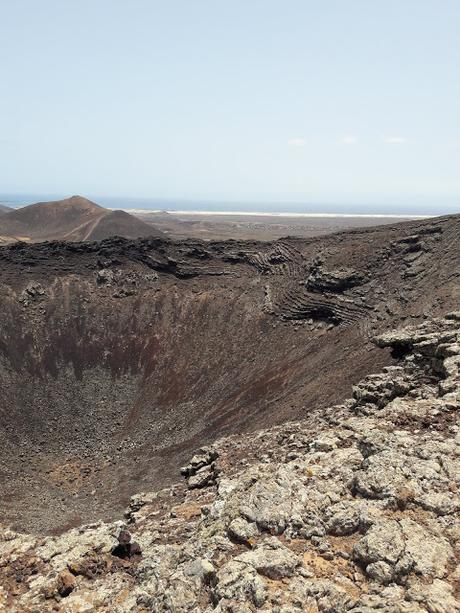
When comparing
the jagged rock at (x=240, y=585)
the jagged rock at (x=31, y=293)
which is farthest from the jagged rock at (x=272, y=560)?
the jagged rock at (x=31, y=293)

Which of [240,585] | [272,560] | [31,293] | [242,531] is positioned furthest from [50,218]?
[240,585]

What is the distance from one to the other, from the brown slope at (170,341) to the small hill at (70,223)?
78774 millimetres

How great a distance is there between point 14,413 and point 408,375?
3539 cm

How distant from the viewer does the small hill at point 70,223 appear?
137500 mm

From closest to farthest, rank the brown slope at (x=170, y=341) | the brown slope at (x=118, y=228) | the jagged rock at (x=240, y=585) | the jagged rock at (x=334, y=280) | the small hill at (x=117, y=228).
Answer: the jagged rock at (x=240, y=585)
the brown slope at (x=170, y=341)
the jagged rock at (x=334, y=280)
the brown slope at (x=118, y=228)
the small hill at (x=117, y=228)

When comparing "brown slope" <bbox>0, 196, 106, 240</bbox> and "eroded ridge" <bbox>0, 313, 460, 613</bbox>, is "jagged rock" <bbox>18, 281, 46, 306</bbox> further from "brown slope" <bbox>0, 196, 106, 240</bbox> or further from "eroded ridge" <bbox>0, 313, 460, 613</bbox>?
"brown slope" <bbox>0, 196, 106, 240</bbox>

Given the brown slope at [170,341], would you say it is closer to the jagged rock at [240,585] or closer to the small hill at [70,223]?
the jagged rock at [240,585]

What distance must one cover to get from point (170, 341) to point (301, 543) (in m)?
39.4

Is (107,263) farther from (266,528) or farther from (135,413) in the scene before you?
(266,528)

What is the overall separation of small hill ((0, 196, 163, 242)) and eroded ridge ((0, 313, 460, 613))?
4831 inches

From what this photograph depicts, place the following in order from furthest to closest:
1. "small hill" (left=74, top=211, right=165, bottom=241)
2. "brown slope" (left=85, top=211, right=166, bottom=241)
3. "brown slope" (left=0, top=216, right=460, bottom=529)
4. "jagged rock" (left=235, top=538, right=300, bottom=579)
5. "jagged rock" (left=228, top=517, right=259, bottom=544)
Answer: "small hill" (left=74, top=211, right=165, bottom=241)
"brown slope" (left=85, top=211, right=166, bottom=241)
"brown slope" (left=0, top=216, right=460, bottom=529)
"jagged rock" (left=228, top=517, right=259, bottom=544)
"jagged rock" (left=235, top=538, right=300, bottom=579)

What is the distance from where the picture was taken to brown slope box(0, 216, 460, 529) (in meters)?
35.8

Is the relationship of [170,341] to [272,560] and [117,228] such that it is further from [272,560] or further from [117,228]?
[117,228]

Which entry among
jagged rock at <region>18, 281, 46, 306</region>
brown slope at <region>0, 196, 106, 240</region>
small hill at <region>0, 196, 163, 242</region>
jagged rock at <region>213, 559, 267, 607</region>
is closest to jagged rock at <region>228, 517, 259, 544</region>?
jagged rock at <region>213, 559, 267, 607</region>
